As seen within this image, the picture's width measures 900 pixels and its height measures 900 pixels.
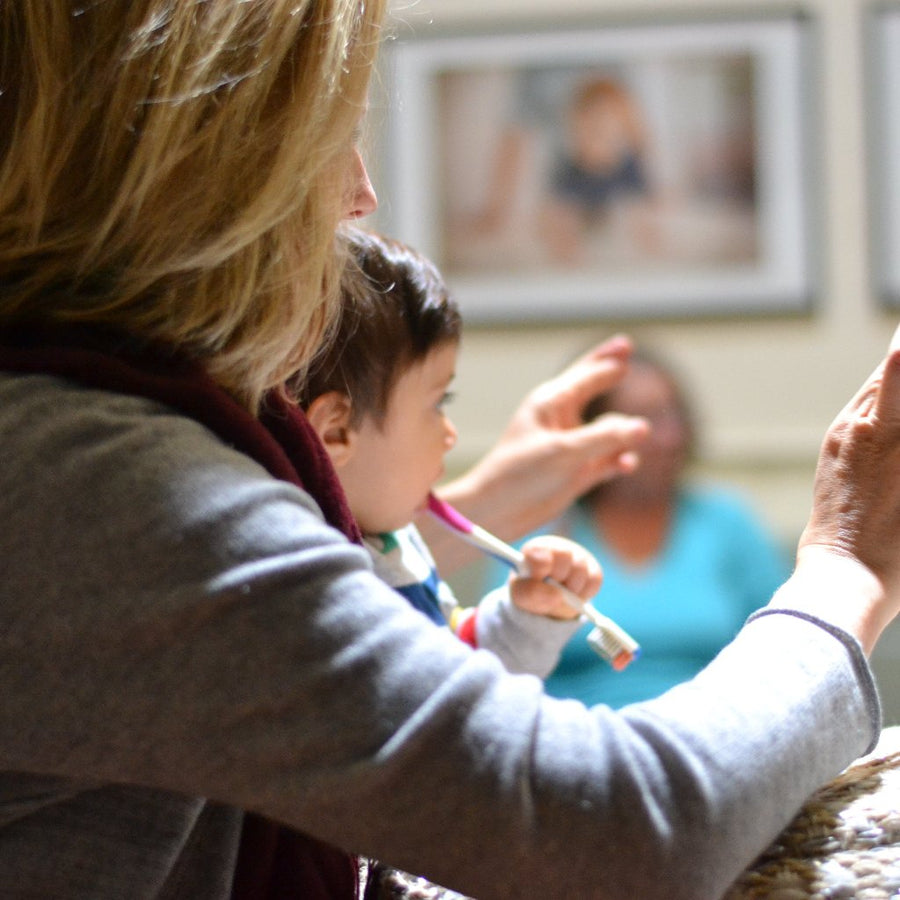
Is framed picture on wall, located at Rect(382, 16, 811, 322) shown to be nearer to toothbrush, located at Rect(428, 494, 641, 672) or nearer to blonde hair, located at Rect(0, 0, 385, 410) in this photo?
toothbrush, located at Rect(428, 494, 641, 672)

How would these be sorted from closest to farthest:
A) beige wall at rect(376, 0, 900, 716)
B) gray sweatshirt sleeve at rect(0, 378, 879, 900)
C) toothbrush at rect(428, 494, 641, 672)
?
gray sweatshirt sleeve at rect(0, 378, 879, 900) < toothbrush at rect(428, 494, 641, 672) < beige wall at rect(376, 0, 900, 716)

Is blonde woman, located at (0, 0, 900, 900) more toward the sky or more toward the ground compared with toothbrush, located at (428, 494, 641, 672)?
more toward the sky

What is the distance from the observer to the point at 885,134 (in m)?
2.62

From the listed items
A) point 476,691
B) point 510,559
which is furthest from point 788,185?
point 476,691

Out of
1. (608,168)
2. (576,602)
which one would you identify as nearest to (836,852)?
(576,602)

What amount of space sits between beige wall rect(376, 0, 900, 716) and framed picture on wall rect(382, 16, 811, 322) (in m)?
0.04

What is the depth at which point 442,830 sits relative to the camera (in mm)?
507

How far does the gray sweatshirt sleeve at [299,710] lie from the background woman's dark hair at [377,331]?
0.41m

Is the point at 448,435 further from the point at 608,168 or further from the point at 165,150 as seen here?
the point at 608,168

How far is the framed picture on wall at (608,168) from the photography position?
2646mm

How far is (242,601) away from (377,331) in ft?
1.55

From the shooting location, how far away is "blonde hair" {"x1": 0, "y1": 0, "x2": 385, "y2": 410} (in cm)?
56

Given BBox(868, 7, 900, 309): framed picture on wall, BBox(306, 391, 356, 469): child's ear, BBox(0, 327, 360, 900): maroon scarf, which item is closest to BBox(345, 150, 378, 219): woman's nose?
BBox(0, 327, 360, 900): maroon scarf

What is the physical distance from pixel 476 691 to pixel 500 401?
218 cm
